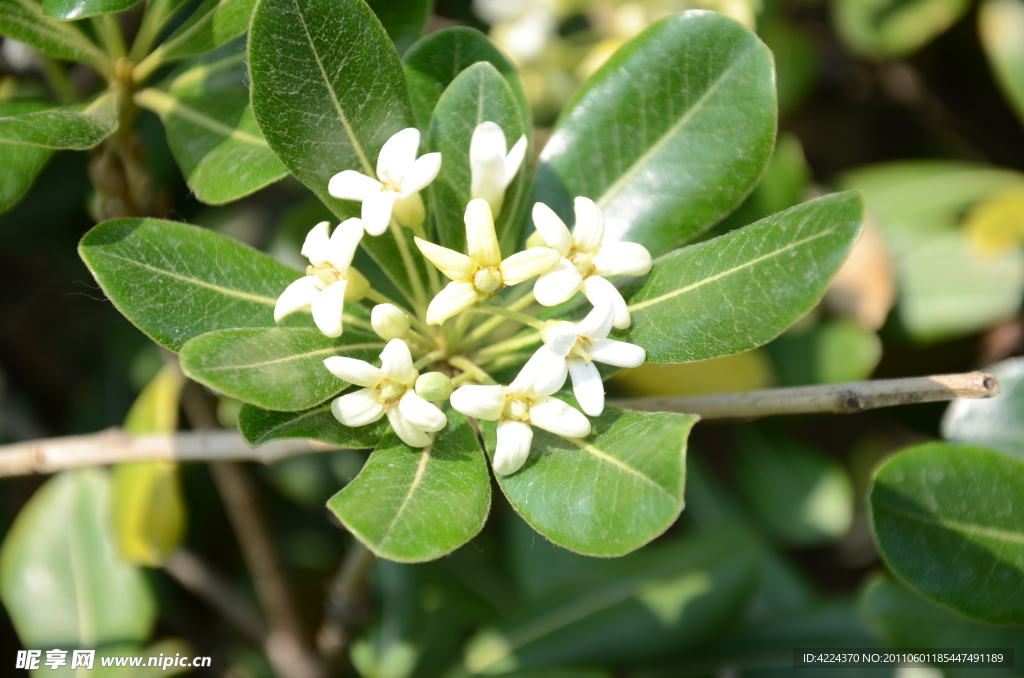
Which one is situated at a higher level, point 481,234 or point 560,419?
point 481,234

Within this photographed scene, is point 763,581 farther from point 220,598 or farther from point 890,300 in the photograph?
point 220,598

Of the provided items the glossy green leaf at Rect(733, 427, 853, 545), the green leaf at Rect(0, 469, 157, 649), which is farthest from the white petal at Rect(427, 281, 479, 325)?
the glossy green leaf at Rect(733, 427, 853, 545)

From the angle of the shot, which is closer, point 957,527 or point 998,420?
point 957,527

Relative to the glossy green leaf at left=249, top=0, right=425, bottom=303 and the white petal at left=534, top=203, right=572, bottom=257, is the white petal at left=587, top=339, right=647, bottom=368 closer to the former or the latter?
the white petal at left=534, top=203, right=572, bottom=257

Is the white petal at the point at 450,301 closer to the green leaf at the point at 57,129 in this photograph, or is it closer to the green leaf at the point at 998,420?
the green leaf at the point at 57,129

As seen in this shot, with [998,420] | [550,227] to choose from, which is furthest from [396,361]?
[998,420]

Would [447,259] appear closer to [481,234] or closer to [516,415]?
[481,234]

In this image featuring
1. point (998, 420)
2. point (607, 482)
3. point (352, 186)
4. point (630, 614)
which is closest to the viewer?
point (607, 482)
